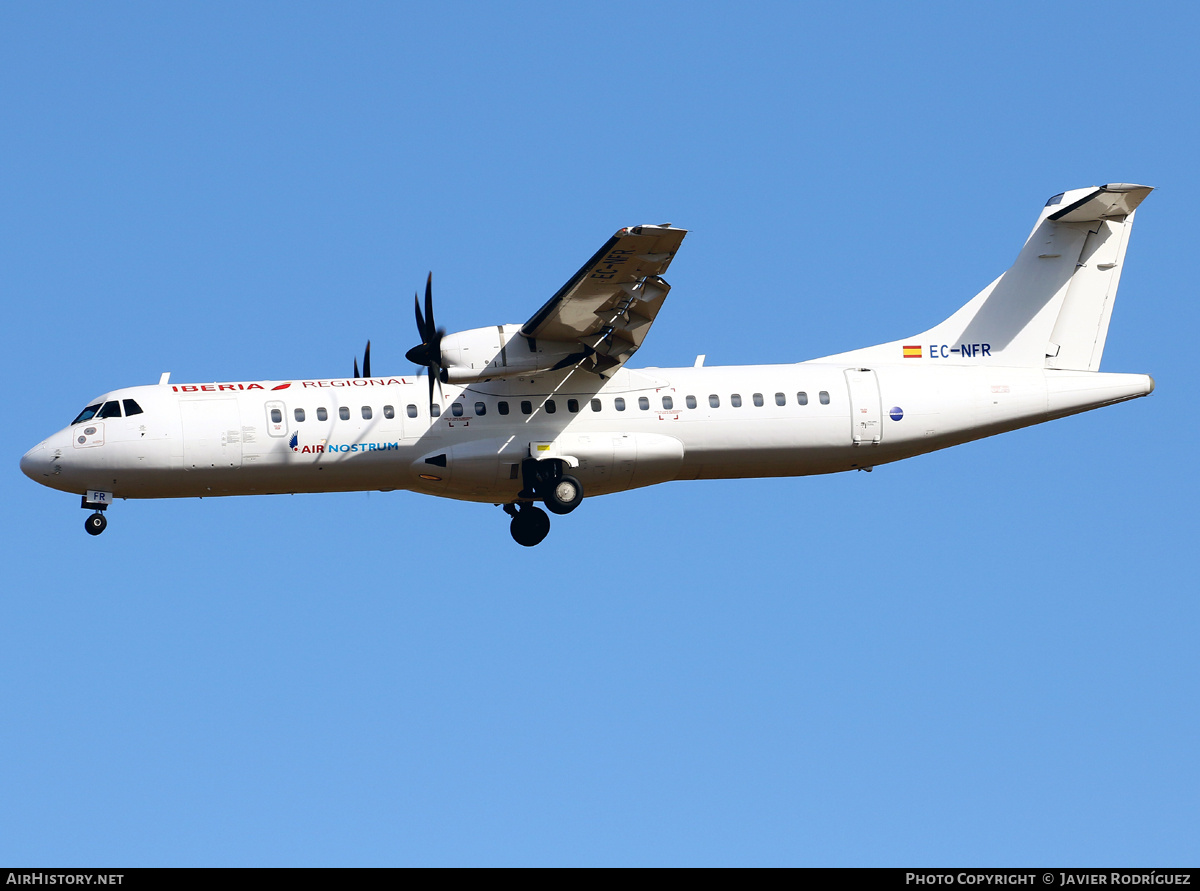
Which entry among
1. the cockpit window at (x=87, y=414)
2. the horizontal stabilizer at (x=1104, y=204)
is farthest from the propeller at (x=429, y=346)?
the horizontal stabilizer at (x=1104, y=204)

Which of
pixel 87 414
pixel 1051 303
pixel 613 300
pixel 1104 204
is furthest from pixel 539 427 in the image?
pixel 1104 204

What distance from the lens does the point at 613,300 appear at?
2439 centimetres

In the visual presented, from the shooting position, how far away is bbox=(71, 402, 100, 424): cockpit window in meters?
25.4

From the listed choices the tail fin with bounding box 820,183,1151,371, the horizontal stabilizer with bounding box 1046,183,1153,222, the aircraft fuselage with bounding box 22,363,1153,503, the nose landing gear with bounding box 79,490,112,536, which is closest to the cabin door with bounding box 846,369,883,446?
the aircraft fuselage with bounding box 22,363,1153,503

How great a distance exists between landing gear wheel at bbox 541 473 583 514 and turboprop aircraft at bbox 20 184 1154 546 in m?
0.03

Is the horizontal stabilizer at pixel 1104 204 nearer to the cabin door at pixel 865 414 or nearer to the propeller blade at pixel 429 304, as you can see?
the cabin door at pixel 865 414

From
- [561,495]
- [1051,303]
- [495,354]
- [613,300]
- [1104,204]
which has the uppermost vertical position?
[1104,204]

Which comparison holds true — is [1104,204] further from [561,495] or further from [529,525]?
[529,525]

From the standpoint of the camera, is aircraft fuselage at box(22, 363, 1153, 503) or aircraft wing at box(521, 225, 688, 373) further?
aircraft fuselage at box(22, 363, 1153, 503)

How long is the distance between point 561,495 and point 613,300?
379 cm

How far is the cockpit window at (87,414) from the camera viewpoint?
25.4 meters

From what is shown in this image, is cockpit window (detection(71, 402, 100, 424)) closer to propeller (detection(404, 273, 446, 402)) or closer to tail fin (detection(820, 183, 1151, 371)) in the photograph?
propeller (detection(404, 273, 446, 402))

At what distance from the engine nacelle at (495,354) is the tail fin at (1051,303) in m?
6.38
